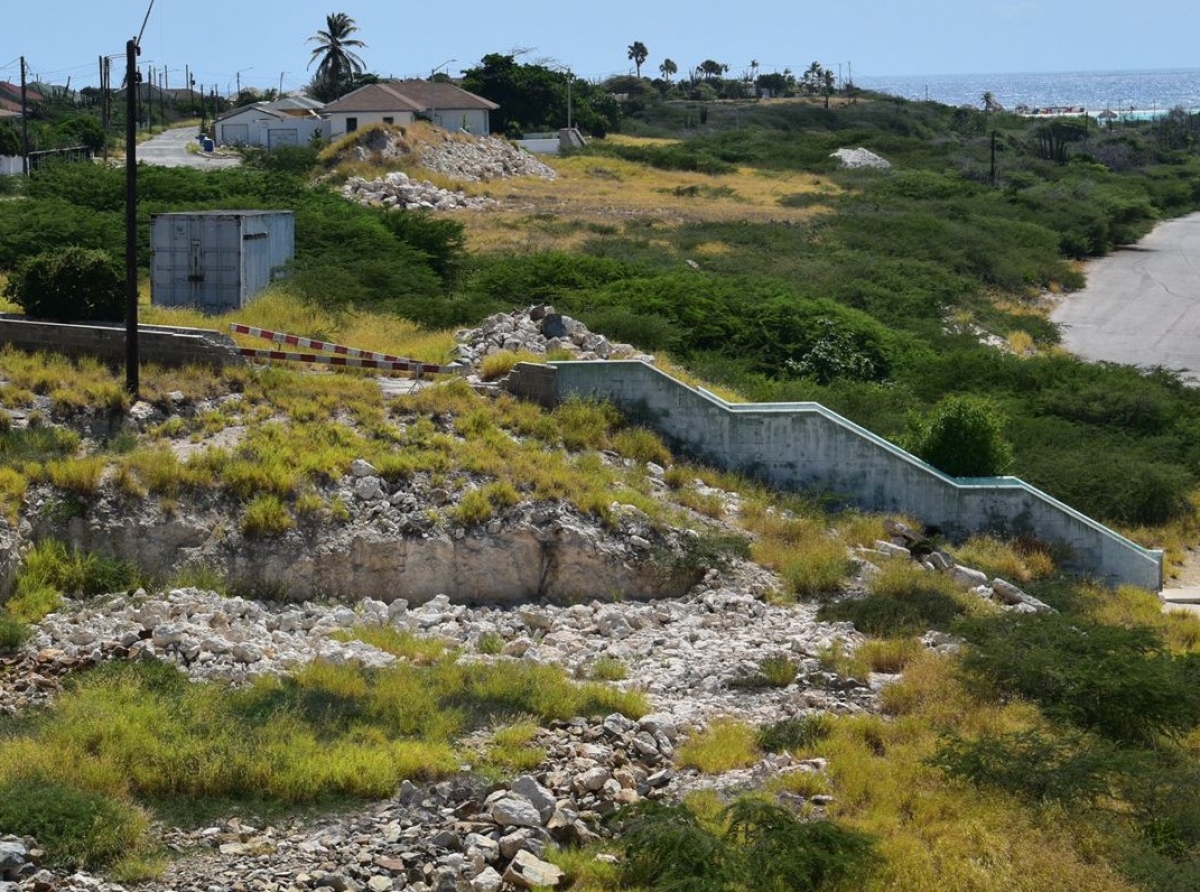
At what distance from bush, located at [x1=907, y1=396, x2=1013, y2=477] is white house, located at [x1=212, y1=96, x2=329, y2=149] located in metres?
51.8

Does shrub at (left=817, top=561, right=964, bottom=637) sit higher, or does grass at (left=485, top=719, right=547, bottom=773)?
shrub at (left=817, top=561, right=964, bottom=637)

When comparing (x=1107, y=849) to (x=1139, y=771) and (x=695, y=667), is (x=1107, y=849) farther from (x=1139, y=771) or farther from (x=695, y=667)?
(x=695, y=667)

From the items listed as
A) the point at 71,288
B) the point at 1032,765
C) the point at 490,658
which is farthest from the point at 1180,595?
the point at 71,288

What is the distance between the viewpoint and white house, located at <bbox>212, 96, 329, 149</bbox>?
71.9 m

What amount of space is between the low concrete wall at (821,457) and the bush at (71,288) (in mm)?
6157

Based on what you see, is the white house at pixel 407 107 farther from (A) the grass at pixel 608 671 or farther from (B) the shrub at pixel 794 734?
(B) the shrub at pixel 794 734

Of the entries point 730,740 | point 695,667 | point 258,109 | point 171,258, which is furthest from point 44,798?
point 258,109

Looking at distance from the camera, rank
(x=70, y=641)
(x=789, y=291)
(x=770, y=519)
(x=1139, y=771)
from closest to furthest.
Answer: (x=1139, y=771)
(x=70, y=641)
(x=770, y=519)
(x=789, y=291)

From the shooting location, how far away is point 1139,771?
1346 centimetres

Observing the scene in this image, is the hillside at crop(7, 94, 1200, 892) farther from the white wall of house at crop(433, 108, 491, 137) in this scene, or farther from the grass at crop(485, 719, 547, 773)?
the white wall of house at crop(433, 108, 491, 137)

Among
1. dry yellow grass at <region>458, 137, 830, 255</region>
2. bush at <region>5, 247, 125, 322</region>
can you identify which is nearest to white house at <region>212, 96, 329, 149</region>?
dry yellow grass at <region>458, 137, 830, 255</region>

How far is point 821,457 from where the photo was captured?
22484mm

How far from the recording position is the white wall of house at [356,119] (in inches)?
2680

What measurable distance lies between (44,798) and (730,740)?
6075 millimetres
